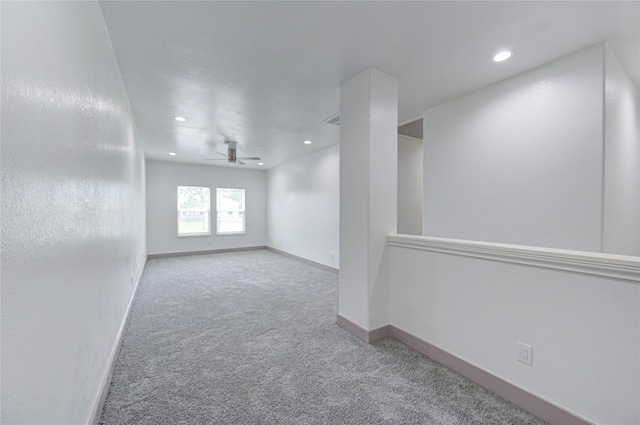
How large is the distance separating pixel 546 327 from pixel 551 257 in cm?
44

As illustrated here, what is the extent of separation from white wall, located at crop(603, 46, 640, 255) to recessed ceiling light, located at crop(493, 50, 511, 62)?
0.69 meters

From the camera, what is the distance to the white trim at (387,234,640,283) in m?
1.34

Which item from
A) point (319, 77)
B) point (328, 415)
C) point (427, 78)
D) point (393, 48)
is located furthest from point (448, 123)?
point (328, 415)

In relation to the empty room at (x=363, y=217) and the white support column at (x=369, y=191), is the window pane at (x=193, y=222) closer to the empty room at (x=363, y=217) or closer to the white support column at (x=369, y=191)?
the empty room at (x=363, y=217)

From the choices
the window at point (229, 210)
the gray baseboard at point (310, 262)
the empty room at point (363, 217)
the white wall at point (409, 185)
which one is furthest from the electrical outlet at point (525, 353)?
the window at point (229, 210)

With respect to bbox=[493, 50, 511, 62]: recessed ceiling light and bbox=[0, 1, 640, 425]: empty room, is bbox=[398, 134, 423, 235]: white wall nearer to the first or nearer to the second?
bbox=[0, 1, 640, 425]: empty room

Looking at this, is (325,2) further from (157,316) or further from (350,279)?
(157,316)

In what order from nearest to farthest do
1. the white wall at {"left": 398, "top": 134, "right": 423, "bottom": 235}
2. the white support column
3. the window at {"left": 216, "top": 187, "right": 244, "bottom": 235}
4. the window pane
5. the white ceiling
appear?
the white ceiling, the white support column, the white wall at {"left": 398, "top": 134, "right": 423, "bottom": 235}, the window pane, the window at {"left": 216, "top": 187, "right": 244, "bottom": 235}

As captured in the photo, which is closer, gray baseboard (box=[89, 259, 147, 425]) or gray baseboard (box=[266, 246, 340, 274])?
gray baseboard (box=[89, 259, 147, 425])

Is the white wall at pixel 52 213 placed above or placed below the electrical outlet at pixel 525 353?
above

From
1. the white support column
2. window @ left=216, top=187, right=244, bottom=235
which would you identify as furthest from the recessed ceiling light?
window @ left=216, top=187, right=244, bottom=235

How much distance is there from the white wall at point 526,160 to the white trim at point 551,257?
29.0 inches

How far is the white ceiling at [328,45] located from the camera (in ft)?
5.65

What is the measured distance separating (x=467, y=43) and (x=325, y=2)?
1.21 meters
